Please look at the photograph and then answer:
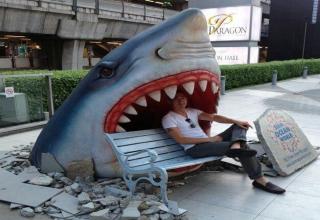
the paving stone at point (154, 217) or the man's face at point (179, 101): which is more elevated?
the man's face at point (179, 101)

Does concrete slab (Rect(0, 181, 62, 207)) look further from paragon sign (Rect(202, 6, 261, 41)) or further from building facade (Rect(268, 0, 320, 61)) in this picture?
building facade (Rect(268, 0, 320, 61))

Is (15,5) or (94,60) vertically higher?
(15,5)

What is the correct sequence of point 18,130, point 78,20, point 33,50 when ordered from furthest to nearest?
1. point 33,50
2. point 78,20
3. point 18,130

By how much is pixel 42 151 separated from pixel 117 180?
3.14ft

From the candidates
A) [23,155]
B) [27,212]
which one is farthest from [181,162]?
[23,155]

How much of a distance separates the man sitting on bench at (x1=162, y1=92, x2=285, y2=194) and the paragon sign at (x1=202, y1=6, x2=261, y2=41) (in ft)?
61.8

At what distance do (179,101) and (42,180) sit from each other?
1.75 m

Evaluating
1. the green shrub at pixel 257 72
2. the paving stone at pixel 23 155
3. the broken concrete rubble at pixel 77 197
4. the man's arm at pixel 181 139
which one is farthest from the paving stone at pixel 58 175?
the green shrub at pixel 257 72

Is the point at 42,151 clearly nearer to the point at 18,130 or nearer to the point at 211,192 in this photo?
the point at 211,192

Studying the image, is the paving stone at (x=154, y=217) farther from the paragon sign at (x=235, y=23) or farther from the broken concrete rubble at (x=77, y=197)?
the paragon sign at (x=235, y=23)

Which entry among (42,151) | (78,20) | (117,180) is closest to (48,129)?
(42,151)

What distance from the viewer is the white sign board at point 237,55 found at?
22.7 metres

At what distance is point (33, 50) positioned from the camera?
26594 mm

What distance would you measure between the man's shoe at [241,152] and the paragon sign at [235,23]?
19.2 metres
